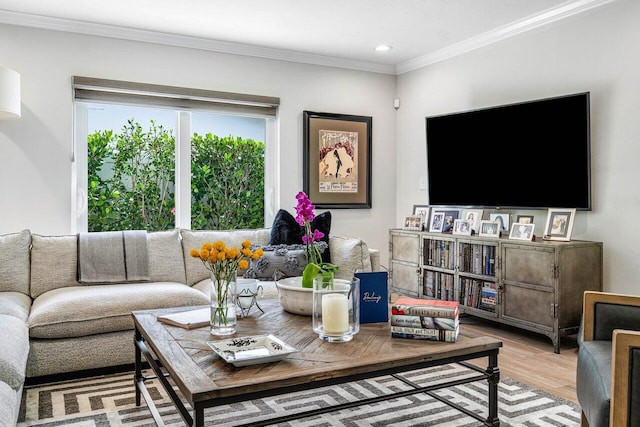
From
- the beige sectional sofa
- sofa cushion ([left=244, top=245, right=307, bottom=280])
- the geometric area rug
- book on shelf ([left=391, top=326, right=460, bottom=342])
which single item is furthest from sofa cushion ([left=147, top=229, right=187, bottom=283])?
book on shelf ([left=391, top=326, right=460, bottom=342])

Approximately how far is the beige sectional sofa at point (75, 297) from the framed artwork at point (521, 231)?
40.9 inches

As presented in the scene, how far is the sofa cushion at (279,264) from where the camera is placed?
3664 mm

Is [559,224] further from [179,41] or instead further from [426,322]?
[179,41]

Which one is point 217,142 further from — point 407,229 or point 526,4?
point 526,4

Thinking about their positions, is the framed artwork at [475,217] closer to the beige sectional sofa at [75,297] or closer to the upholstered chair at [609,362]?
the beige sectional sofa at [75,297]

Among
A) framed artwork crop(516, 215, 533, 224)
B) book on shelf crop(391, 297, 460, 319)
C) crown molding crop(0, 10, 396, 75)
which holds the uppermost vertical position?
crown molding crop(0, 10, 396, 75)

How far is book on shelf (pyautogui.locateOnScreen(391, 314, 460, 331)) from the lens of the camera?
1891mm

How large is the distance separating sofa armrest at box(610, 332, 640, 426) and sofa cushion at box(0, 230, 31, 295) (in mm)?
3305

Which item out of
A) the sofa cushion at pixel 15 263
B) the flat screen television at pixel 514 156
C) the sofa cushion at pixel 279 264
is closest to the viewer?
the sofa cushion at pixel 15 263

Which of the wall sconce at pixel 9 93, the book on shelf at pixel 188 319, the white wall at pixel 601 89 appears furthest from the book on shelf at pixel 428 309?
the wall sconce at pixel 9 93

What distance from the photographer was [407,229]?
15.6ft

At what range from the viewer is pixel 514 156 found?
13.0ft

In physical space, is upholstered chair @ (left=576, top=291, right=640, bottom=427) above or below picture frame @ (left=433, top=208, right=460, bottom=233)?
below

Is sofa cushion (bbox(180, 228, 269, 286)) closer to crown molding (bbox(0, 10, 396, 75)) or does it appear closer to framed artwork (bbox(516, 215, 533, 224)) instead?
crown molding (bbox(0, 10, 396, 75))
